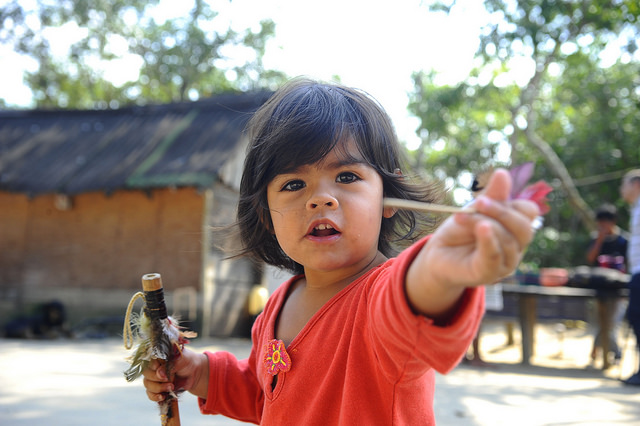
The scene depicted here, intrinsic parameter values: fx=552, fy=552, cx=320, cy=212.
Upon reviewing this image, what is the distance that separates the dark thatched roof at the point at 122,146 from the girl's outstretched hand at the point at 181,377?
20.9 ft

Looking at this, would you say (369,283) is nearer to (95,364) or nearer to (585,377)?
(95,364)

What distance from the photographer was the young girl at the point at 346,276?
0.86 metres

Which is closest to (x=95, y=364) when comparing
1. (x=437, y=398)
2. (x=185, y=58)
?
(x=437, y=398)

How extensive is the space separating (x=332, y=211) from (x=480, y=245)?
23.3 inches

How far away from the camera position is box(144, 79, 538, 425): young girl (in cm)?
86

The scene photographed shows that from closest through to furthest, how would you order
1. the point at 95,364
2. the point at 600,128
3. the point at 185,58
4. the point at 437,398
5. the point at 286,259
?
1. the point at 286,259
2. the point at 437,398
3. the point at 95,364
4. the point at 600,128
5. the point at 185,58

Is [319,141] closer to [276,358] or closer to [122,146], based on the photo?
[276,358]

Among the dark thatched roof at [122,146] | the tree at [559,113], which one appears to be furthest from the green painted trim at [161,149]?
the tree at [559,113]

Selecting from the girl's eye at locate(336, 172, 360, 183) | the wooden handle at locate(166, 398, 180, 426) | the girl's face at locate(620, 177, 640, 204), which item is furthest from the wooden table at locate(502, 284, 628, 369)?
the girl's eye at locate(336, 172, 360, 183)

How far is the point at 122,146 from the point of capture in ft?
31.7

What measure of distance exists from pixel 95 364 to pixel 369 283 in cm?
491

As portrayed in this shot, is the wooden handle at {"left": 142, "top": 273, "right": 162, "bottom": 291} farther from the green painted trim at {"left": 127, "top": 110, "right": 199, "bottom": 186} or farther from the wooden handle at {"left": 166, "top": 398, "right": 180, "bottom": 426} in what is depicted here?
the green painted trim at {"left": 127, "top": 110, "right": 199, "bottom": 186}

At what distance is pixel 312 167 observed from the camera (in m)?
1.39

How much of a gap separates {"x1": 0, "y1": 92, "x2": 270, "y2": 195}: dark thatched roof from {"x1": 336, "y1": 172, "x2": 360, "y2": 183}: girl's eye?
681cm
